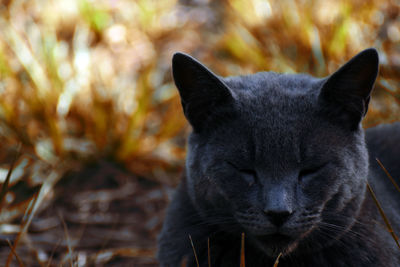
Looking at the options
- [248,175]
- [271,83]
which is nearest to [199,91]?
[271,83]

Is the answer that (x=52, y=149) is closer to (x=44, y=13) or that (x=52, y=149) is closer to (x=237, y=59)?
(x=44, y=13)

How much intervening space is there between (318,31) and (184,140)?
1.43 m

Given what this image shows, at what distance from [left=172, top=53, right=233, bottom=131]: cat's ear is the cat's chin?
1.60ft

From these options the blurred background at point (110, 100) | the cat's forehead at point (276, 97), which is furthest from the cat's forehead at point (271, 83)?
the blurred background at point (110, 100)

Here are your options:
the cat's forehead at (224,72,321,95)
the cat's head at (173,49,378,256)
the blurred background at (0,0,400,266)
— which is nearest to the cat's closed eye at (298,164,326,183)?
the cat's head at (173,49,378,256)

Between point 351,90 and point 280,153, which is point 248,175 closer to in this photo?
point 280,153

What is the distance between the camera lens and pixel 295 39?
162 inches

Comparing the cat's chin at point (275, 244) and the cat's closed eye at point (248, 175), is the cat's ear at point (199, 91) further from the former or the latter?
the cat's chin at point (275, 244)

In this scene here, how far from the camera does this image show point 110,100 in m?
3.45

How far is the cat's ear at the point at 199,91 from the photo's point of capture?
1.77 metres

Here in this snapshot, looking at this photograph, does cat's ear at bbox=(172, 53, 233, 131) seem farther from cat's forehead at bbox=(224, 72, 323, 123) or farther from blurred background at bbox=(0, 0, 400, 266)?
blurred background at bbox=(0, 0, 400, 266)

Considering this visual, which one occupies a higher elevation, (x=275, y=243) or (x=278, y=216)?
(x=278, y=216)

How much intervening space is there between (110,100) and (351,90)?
208 cm

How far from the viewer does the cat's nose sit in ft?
4.95
